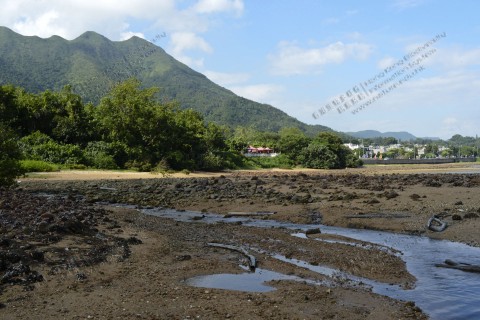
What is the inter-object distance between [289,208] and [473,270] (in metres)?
11.2

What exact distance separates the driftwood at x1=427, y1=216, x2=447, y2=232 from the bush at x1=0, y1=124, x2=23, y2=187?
64.2 ft

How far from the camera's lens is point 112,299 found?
777 centimetres

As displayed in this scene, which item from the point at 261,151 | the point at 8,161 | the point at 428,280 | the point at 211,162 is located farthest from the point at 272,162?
the point at 428,280

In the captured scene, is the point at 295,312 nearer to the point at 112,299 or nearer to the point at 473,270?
the point at 112,299

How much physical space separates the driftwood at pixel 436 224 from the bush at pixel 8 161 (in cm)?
1958

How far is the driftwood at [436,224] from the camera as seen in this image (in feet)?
51.4

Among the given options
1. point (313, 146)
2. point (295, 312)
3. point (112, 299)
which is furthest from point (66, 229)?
point (313, 146)

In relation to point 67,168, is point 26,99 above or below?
above

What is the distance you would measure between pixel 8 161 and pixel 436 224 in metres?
19.9

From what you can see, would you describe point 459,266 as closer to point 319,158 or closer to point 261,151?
point 319,158

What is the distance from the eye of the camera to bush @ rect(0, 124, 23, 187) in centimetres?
2277

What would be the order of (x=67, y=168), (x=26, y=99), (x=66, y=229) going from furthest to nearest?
(x=26, y=99)
(x=67, y=168)
(x=66, y=229)

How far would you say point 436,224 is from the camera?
1653 cm

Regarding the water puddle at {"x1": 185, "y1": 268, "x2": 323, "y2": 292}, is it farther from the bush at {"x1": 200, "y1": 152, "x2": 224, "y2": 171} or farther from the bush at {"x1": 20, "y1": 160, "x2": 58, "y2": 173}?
the bush at {"x1": 200, "y1": 152, "x2": 224, "y2": 171}
